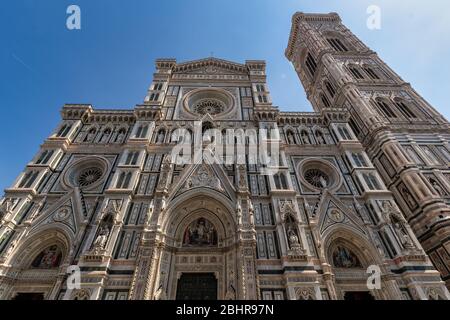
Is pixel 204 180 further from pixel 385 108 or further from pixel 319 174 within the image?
pixel 385 108

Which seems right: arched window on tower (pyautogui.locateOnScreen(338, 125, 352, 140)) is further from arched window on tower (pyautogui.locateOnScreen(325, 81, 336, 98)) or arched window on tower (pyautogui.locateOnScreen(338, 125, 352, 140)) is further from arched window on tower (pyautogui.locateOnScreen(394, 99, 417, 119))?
arched window on tower (pyautogui.locateOnScreen(325, 81, 336, 98))

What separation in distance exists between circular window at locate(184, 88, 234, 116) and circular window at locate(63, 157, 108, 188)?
343 inches

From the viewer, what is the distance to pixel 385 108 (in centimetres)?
2267

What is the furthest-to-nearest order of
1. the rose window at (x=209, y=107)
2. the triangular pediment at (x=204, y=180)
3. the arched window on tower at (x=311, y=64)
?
the arched window on tower at (x=311, y=64), the rose window at (x=209, y=107), the triangular pediment at (x=204, y=180)

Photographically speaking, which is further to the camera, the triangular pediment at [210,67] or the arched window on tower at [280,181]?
the triangular pediment at [210,67]

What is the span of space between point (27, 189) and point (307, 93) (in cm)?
3529

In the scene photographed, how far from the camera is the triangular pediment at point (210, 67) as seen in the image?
2542cm

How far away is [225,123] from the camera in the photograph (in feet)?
63.6

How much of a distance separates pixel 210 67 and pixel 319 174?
16701 mm

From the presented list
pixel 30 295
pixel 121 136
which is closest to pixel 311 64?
pixel 121 136

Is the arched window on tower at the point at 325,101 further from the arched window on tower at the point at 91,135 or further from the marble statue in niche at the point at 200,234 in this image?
the arched window on tower at the point at 91,135

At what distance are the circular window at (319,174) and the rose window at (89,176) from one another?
1420 cm

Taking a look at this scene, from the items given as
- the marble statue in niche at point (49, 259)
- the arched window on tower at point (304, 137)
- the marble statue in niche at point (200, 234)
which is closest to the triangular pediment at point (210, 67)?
the arched window on tower at point (304, 137)

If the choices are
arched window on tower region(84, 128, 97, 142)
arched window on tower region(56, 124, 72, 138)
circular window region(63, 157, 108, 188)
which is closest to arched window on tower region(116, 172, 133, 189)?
circular window region(63, 157, 108, 188)
